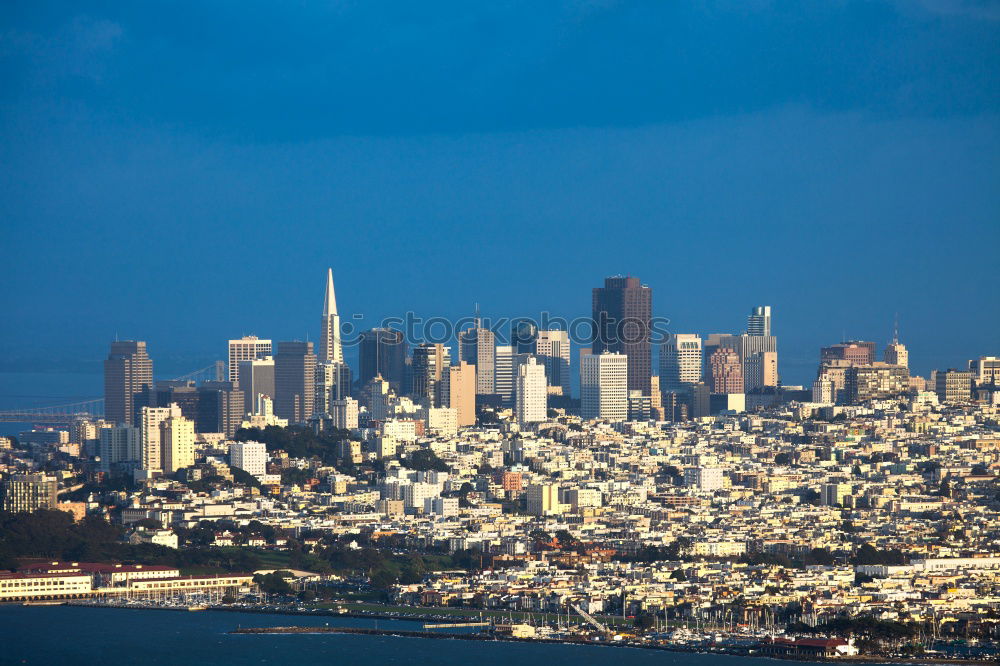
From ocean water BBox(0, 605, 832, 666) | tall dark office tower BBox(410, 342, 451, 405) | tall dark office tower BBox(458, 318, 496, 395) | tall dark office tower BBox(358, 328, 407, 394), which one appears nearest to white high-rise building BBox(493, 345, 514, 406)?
tall dark office tower BBox(458, 318, 496, 395)

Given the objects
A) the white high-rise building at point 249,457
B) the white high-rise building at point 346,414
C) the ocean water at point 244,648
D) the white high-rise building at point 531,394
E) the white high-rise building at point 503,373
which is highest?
the white high-rise building at point 503,373

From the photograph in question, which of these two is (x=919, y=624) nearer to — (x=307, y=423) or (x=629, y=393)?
(x=307, y=423)

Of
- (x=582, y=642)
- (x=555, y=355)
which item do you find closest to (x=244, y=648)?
(x=582, y=642)

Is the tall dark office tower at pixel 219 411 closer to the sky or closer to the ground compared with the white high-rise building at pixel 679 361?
closer to the ground

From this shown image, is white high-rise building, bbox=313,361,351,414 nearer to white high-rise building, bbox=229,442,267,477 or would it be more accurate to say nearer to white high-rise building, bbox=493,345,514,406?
white high-rise building, bbox=493,345,514,406

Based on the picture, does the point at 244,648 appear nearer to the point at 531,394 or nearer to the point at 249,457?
the point at 249,457

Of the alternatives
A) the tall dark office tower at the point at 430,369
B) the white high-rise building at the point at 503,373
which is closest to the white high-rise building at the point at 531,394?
the tall dark office tower at the point at 430,369

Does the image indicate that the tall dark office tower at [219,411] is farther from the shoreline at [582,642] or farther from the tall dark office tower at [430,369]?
the shoreline at [582,642]
